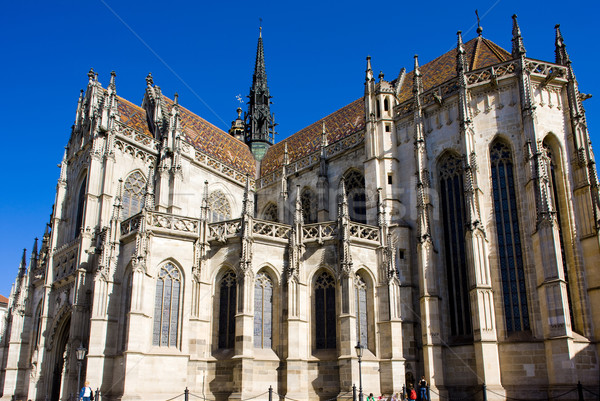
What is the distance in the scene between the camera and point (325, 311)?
873 inches

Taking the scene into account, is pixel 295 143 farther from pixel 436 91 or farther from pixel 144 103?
pixel 436 91

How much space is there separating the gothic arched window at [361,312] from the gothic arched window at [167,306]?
7068 mm

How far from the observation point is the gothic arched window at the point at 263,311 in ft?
70.7

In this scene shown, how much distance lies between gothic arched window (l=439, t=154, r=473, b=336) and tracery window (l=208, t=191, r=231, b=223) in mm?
13001

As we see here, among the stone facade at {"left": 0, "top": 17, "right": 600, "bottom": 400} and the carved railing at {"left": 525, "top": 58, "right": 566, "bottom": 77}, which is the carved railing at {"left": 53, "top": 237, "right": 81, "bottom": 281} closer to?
the stone facade at {"left": 0, "top": 17, "right": 600, "bottom": 400}

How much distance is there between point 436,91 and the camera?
24.9 meters

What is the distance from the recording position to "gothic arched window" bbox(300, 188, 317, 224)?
2979cm

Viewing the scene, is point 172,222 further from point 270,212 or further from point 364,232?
point 270,212

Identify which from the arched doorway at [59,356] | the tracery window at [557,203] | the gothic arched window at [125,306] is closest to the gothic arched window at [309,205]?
the gothic arched window at [125,306]

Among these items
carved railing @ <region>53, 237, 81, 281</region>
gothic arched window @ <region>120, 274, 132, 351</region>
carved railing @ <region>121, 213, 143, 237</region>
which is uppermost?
carved railing @ <region>121, 213, 143, 237</region>

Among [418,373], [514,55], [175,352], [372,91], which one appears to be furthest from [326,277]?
[514,55]

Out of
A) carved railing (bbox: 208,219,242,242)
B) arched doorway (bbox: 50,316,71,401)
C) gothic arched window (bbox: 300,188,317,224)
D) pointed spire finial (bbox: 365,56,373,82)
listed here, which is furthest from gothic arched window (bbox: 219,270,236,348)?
pointed spire finial (bbox: 365,56,373,82)

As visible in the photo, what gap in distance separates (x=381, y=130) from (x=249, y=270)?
31.3ft

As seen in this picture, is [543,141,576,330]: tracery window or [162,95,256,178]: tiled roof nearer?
[543,141,576,330]: tracery window
